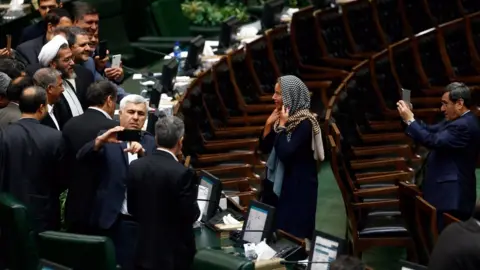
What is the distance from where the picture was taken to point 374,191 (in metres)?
7.28

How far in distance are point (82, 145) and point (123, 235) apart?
52 centimetres

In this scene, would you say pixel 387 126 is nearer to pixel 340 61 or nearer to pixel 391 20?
pixel 340 61

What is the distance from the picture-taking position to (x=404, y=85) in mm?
9156

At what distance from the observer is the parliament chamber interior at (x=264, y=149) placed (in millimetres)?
5402

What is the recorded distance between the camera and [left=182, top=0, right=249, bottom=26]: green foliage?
41.8 ft

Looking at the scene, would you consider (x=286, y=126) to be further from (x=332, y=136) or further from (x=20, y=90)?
(x=20, y=90)

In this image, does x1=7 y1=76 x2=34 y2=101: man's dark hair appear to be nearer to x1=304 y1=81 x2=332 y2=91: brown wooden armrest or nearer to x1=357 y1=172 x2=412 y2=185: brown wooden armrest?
x1=357 y1=172 x2=412 y2=185: brown wooden armrest

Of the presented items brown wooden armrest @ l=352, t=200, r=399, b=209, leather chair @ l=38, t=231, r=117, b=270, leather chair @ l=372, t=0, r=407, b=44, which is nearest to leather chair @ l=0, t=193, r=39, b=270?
leather chair @ l=38, t=231, r=117, b=270

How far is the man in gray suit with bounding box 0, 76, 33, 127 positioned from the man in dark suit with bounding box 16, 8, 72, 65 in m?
1.31

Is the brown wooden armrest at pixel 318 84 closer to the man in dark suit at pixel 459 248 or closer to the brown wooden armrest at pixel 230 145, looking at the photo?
the brown wooden armrest at pixel 230 145

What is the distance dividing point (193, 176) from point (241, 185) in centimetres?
240

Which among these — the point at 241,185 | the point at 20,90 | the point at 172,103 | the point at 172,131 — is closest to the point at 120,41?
the point at 172,103

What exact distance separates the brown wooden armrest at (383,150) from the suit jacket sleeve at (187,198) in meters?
2.89

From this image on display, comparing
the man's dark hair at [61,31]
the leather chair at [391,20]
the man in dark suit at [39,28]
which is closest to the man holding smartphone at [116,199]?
the man's dark hair at [61,31]
